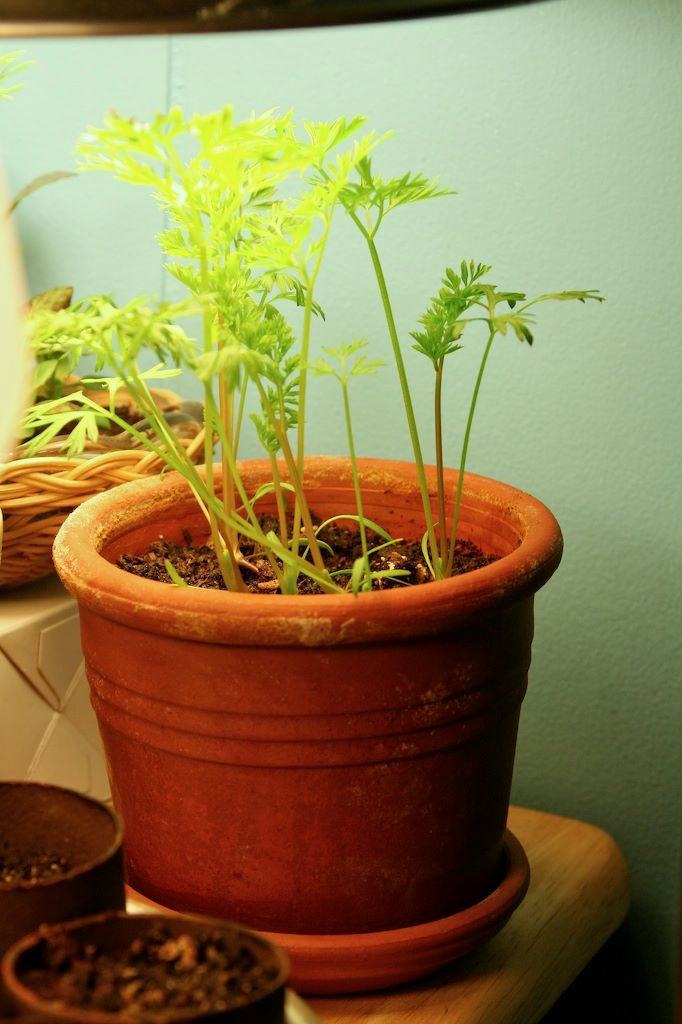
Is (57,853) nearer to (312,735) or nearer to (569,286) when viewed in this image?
(312,735)

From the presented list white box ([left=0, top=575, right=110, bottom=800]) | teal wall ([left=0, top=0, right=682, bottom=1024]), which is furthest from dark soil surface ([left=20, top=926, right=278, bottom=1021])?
teal wall ([left=0, top=0, right=682, bottom=1024])

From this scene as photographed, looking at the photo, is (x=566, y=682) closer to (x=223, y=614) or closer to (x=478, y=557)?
(x=478, y=557)

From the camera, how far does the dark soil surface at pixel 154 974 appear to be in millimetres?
469

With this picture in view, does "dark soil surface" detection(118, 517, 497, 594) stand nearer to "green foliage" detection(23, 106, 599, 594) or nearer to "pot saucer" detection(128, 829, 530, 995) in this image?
"green foliage" detection(23, 106, 599, 594)

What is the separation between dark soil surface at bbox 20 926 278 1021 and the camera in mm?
469

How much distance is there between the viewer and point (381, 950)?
74cm

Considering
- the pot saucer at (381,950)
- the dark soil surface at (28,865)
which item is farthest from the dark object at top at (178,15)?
the pot saucer at (381,950)

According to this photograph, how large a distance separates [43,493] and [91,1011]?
545 mm

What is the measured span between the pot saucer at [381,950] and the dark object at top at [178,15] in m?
0.53

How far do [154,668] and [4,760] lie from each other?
0.29 metres

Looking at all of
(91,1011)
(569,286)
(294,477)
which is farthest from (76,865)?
(569,286)

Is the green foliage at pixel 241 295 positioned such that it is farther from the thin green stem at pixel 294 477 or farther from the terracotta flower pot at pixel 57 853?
the terracotta flower pot at pixel 57 853

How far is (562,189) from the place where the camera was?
1023 millimetres

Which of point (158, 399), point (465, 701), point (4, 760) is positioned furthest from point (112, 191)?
point (465, 701)
